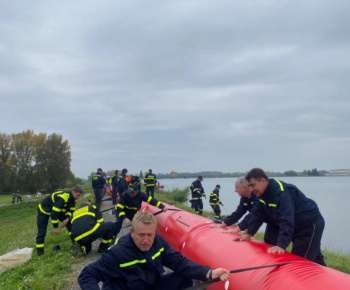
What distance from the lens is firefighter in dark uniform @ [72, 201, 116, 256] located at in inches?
237

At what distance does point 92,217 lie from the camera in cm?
619

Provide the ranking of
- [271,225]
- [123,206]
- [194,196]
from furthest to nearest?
1. [194,196]
2. [123,206]
3. [271,225]

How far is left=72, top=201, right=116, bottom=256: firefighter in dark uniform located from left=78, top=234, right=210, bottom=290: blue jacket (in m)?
3.10

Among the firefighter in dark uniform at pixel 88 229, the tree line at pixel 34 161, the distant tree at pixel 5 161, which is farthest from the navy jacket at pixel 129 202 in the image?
A: the distant tree at pixel 5 161

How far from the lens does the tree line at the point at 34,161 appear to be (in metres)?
48.9

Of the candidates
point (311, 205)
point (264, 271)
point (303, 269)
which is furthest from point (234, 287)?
point (311, 205)

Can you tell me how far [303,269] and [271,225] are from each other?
1.74 metres

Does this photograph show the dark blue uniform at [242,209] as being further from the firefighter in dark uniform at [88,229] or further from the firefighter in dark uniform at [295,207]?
the firefighter in dark uniform at [88,229]

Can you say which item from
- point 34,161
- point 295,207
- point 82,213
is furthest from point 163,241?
point 34,161

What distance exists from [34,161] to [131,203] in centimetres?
4863

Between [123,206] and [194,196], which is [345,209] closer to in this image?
[194,196]

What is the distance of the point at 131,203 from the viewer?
7.42 m

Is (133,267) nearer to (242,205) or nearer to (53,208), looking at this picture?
(242,205)

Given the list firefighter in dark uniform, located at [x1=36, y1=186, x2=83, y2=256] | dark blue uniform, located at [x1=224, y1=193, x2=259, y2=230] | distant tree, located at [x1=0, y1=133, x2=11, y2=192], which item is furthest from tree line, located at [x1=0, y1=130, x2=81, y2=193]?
dark blue uniform, located at [x1=224, y1=193, x2=259, y2=230]
